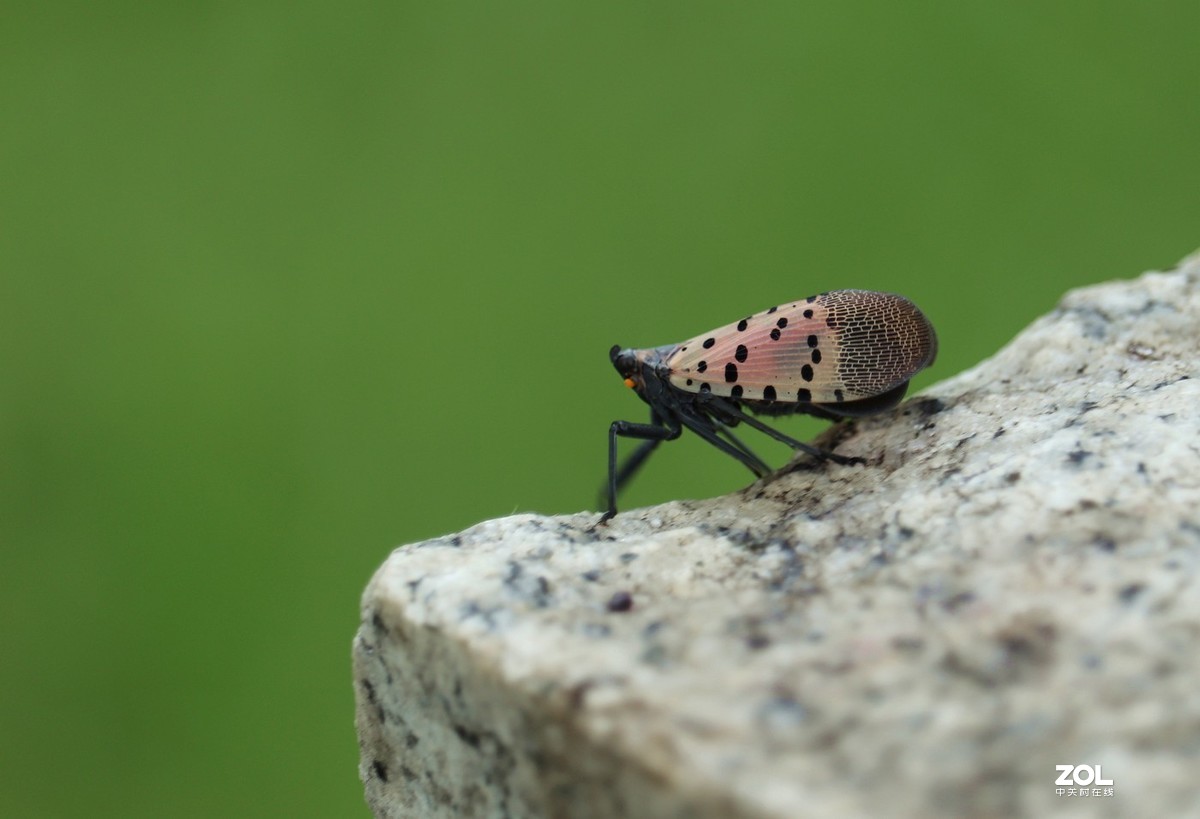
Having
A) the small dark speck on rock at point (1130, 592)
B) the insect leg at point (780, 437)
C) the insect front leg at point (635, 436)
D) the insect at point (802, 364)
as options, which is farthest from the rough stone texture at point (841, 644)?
the insect front leg at point (635, 436)

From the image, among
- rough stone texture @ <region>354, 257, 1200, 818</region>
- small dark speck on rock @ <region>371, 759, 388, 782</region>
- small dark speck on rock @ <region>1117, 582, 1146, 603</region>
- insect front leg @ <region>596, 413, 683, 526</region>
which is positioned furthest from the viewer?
insect front leg @ <region>596, 413, 683, 526</region>

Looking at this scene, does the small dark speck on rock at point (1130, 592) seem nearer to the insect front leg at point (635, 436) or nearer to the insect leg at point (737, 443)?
the insect front leg at point (635, 436)

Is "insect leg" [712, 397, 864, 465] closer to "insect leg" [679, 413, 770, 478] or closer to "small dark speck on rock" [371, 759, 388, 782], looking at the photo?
"insect leg" [679, 413, 770, 478]

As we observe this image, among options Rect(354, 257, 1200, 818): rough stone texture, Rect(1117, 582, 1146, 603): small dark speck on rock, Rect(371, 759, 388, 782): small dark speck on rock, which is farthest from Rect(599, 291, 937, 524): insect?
Rect(1117, 582, 1146, 603): small dark speck on rock

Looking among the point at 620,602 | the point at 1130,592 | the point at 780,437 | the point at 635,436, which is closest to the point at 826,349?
the point at 780,437

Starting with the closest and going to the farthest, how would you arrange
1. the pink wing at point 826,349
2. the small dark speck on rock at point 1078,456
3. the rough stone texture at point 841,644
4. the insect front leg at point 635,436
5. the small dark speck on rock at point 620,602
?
the rough stone texture at point 841,644 → the small dark speck on rock at point 620,602 → the small dark speck on rock at point 1078,456 → the pink wing at point 826,349 → the insect front leg at point 635,436

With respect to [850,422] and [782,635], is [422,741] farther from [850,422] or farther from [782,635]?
[850,422]

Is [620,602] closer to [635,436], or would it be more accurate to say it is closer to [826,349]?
[826,349]
